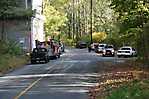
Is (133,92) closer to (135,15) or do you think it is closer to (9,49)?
(135,15)

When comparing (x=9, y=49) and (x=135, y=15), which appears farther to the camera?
(x=9, y=49)

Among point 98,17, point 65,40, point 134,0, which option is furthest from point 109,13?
point 134,0

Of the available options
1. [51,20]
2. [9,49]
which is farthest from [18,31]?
[51,20]

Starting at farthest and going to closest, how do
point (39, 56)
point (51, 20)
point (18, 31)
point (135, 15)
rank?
point (51, 20)
point (18, 31)
point (39, 56)
point (135, 15)

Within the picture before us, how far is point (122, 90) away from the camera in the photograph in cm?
1908

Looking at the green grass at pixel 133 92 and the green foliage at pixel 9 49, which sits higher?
the green foliage at pixel 9 49

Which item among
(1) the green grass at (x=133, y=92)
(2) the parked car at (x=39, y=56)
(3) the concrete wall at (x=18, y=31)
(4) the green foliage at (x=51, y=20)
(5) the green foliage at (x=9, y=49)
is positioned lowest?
(1) the green grass at (x=133, y=92)

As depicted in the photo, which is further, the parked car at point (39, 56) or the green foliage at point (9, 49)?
the green foliage at point (9, 49)

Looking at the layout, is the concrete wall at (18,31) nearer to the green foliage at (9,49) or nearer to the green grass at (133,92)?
the green foliage at (9,49)

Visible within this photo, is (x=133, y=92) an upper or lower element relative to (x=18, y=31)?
lower

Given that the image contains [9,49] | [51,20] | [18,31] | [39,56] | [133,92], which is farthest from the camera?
[51,20]

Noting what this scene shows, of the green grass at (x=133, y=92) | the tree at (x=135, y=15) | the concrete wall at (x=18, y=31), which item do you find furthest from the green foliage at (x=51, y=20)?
the green grass at (x=133, y=92)

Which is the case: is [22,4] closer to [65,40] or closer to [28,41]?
[28,41]

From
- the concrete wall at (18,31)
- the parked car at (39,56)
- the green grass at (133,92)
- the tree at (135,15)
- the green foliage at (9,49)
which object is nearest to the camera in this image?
the green grass at (133,92)
